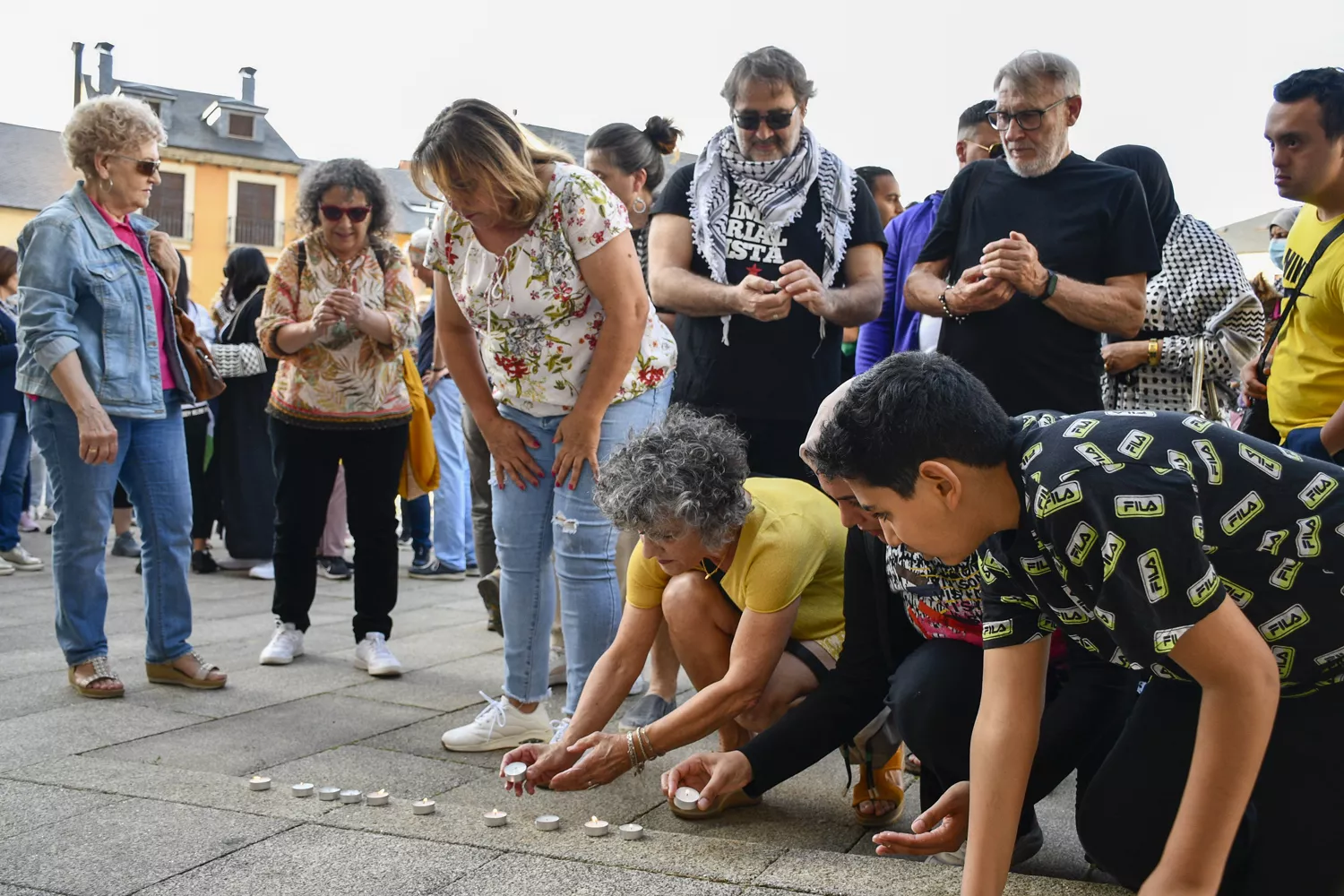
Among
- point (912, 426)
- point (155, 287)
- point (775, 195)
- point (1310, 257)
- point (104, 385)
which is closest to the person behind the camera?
point (912, 426)

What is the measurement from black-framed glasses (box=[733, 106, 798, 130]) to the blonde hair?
784mm

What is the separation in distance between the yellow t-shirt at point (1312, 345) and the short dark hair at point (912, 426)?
177 centimetres

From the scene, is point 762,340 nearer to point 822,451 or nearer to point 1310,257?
point 1310,257

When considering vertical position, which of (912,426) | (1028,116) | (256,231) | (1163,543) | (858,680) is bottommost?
(858,680)

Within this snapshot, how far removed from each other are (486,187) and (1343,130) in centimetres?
234

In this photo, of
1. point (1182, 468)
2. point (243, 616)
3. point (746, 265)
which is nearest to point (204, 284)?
point (243, 616)

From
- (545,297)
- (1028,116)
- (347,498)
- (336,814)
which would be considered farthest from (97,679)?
(1028,116)

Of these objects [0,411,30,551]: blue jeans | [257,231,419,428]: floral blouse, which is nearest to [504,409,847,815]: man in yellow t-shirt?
[257,231,419,428]: floral blouse

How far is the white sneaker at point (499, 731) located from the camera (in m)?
3.71

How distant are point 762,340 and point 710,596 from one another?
3.23 feet

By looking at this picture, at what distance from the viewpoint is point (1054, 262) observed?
11.6 feet

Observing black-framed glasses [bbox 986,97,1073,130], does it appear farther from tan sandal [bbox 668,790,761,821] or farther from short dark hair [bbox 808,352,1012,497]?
tan sandal [bbox 668,790,761,821]

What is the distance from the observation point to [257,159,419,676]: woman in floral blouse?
473 cm

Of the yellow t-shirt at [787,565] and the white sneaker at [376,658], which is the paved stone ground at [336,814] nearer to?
the white sneaker at [376,658]
